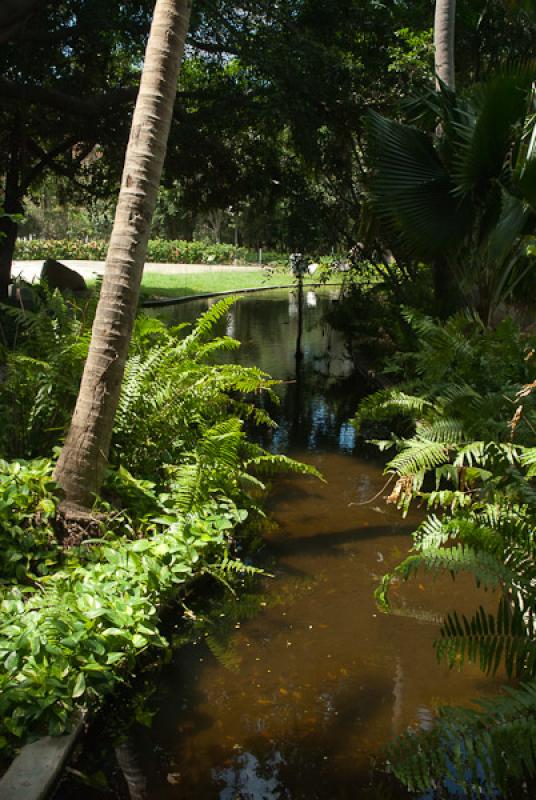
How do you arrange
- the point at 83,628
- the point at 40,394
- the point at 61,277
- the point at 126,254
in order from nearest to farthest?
the point at 83,628 → the point at 126,254 → the point at 40,394 → the point at 61,277

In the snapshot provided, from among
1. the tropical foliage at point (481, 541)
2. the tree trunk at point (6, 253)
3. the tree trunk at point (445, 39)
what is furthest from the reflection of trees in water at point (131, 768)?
the tree trunk at point (6, 253)

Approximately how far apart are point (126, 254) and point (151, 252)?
43250mm

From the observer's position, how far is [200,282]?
3388cm

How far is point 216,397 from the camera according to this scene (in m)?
6.54

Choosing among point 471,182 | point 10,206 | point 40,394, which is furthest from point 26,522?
point 10,206

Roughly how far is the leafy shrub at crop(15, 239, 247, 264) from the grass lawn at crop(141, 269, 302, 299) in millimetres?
7363

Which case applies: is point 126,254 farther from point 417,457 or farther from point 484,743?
point 484,743

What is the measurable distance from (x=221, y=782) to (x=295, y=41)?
38.3 feet

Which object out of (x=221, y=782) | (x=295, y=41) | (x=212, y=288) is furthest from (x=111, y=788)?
(x=212, y=288)

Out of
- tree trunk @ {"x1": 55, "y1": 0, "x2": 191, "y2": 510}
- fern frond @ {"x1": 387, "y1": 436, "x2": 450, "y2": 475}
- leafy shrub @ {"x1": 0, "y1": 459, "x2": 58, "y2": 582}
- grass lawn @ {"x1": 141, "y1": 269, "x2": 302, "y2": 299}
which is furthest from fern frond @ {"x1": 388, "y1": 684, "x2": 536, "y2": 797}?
grass lawn @ {"x1": 141, "y1": 269, "x2": 302, "y2": 299}

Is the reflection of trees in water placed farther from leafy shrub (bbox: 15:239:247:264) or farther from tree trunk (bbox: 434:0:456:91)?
leafy shrub (bbox: 15:239:247:264)

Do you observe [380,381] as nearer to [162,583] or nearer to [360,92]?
[360,92]

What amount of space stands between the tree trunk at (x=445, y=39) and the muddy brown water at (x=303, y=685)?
6172 millimetres

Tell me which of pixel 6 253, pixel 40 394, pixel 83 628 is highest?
pixel 6 253
